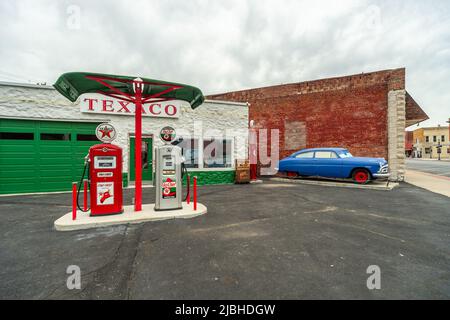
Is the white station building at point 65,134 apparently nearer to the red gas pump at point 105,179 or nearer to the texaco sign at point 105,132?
the texaco sign at point 105,132

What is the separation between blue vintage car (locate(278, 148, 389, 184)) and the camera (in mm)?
9562

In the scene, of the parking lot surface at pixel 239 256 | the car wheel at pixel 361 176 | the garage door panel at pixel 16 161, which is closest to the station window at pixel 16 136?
the garage door panel at pixel 16 161

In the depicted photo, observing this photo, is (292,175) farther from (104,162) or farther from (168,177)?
(104,162)

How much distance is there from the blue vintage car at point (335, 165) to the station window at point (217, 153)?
3453 mm

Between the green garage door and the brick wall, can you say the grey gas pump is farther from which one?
the brick wall

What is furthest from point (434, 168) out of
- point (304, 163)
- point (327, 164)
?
point (304, 163)

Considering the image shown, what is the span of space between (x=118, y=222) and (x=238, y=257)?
9.95 feet

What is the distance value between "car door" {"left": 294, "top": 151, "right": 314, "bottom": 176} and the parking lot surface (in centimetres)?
530

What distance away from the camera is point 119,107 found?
9.12 meters

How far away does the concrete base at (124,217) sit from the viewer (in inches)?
172

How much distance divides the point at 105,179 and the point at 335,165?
9851 millimetres

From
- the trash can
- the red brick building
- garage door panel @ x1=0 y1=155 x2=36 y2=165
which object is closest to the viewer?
garage door panel @ x1=0 y1=155 x2=36 y2=165

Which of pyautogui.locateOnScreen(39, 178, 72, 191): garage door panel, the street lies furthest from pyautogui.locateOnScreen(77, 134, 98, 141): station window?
the street
